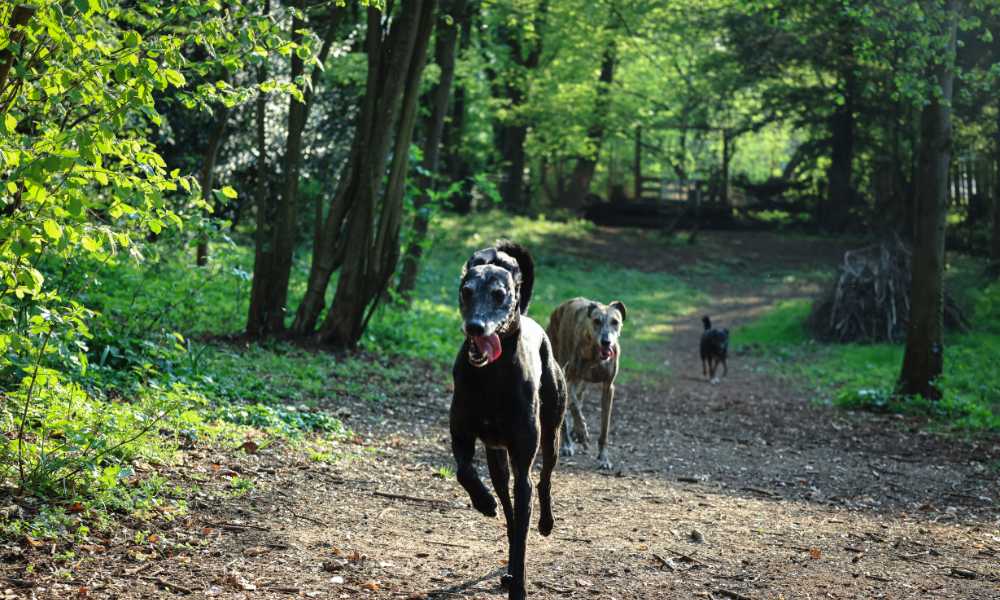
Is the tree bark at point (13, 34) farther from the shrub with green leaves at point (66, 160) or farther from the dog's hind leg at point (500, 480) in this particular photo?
the dog's hind leg at point (500, 480)

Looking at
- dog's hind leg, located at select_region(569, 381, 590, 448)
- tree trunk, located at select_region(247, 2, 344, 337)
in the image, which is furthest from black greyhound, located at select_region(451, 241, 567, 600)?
tree trunk, located at select_region(247, 2, 344, 337)

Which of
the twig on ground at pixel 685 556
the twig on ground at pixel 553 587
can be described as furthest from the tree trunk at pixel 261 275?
the twig on ground at pixel 553 587

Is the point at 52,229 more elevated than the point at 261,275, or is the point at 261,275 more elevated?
the point at 52,229

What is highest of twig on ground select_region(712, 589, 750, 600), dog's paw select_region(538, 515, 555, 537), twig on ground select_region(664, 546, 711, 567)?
dog's paw select_region(538, 515, 555, 537)

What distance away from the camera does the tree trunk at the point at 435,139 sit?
50.9 ft

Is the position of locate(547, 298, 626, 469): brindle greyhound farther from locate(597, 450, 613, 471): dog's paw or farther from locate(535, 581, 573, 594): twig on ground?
locate(535, 581, 573, 594): twig on ground

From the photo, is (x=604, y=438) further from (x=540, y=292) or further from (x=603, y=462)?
(x=540, y=292)

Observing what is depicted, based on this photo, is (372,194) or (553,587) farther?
(372,194)

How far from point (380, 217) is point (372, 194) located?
1.39ft

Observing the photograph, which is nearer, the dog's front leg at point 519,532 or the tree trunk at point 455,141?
the dog's front leg at point 519,532

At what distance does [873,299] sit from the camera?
2006 centimetres

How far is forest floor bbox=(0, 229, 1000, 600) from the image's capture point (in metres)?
5.32

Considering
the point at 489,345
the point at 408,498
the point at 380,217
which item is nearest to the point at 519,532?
the point at 489,345

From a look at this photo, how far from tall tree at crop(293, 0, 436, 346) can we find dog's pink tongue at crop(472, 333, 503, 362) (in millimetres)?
8115
